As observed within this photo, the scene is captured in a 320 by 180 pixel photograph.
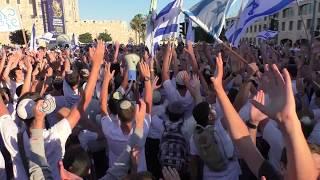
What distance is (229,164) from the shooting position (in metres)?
3.04

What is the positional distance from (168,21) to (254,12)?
1.97m

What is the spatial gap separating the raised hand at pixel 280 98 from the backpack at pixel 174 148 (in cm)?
169

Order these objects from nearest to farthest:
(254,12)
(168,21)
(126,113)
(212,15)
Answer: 1. (126,113)
2. (254,12)
3. (212,15)
4. (168,21)

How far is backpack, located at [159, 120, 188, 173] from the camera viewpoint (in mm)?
3354

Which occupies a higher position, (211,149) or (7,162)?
(211,149)

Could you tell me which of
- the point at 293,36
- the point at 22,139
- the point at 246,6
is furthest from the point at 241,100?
the point at 293,36

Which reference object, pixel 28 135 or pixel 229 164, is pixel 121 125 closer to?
pixel 28 135

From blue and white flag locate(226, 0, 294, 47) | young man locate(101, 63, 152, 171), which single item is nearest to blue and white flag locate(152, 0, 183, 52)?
blue and white flag locate(226, 0, 294, 47)

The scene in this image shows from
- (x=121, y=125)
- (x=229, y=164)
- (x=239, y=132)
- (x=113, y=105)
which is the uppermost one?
(x=239, y=132)

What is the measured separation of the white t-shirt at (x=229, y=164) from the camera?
2939mm

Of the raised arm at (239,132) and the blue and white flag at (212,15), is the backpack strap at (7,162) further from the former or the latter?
the blue and white flag at (212,15)

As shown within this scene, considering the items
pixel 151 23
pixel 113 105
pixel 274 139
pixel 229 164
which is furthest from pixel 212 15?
pixel 274 139

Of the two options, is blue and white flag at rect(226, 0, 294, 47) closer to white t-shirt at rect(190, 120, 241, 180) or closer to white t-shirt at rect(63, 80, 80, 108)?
white t-shirt at rect(63, 80, 80, 108)

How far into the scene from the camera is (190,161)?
3.18m
